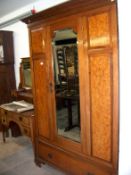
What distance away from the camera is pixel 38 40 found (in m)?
2.25

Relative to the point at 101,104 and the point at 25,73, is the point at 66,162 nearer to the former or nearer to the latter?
the point at 101,104

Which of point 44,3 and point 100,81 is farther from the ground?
point 44,3

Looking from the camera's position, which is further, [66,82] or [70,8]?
[66,82]

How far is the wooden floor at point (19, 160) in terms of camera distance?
8.25 feet

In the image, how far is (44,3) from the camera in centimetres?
310

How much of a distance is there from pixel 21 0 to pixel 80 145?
7.94 ft

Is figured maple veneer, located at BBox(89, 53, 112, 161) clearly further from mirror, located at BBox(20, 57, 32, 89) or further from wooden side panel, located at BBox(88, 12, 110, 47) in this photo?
mirror, located at BBox(20, 57, 32, 89)

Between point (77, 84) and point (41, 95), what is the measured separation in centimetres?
59

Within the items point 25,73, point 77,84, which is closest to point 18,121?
point 25,73

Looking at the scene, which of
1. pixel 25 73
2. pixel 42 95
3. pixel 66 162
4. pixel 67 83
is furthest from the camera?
pixel 25 73

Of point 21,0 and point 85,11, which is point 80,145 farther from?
point 21,0

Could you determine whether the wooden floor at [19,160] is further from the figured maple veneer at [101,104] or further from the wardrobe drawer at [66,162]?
the figured maple veneer at [101,104]

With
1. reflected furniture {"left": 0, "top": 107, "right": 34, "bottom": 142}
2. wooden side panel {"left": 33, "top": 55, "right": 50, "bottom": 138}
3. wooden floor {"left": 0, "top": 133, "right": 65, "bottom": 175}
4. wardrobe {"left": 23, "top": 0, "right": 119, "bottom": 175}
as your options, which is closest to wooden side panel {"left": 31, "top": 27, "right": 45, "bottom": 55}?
wardrobe {"left": 23, "top": 0, "right": 119, "bottom": 175}
